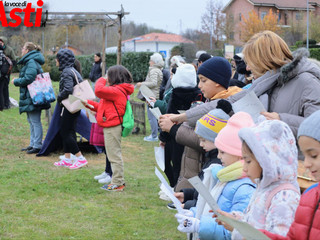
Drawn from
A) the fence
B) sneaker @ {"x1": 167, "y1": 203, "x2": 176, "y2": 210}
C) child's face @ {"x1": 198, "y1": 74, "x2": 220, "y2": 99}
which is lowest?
sneaker @ {"x1": 167, "y1": 203, "x2": 176, "y2": 210}

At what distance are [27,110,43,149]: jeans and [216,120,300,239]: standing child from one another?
7.58 metres

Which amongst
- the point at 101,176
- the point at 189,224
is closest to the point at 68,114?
the point at 101,176

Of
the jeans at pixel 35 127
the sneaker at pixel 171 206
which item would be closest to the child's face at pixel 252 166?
the sneaker at pixel 171 206

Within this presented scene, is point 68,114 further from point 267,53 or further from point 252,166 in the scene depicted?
point 252,166

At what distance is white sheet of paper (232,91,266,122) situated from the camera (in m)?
3.10

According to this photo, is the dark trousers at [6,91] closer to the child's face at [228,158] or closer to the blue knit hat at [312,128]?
the child's face at [228,158]

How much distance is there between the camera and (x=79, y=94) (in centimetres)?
809

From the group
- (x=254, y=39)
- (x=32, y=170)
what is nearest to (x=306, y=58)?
(x=254, y=39)

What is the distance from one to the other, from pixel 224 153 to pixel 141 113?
1026 cm

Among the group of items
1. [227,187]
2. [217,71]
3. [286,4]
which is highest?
[286,4]

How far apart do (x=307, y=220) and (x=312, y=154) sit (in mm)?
282

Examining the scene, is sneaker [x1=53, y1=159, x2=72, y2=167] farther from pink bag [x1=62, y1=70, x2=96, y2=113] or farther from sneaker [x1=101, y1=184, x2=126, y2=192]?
sneaker [x1=101, y1=184, x2=126, y2=192]

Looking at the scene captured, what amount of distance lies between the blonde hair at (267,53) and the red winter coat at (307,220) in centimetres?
139

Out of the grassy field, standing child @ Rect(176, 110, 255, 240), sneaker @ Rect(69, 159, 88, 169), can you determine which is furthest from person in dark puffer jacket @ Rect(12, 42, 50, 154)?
standing child @ Rect(176, 110, 255, 240)
